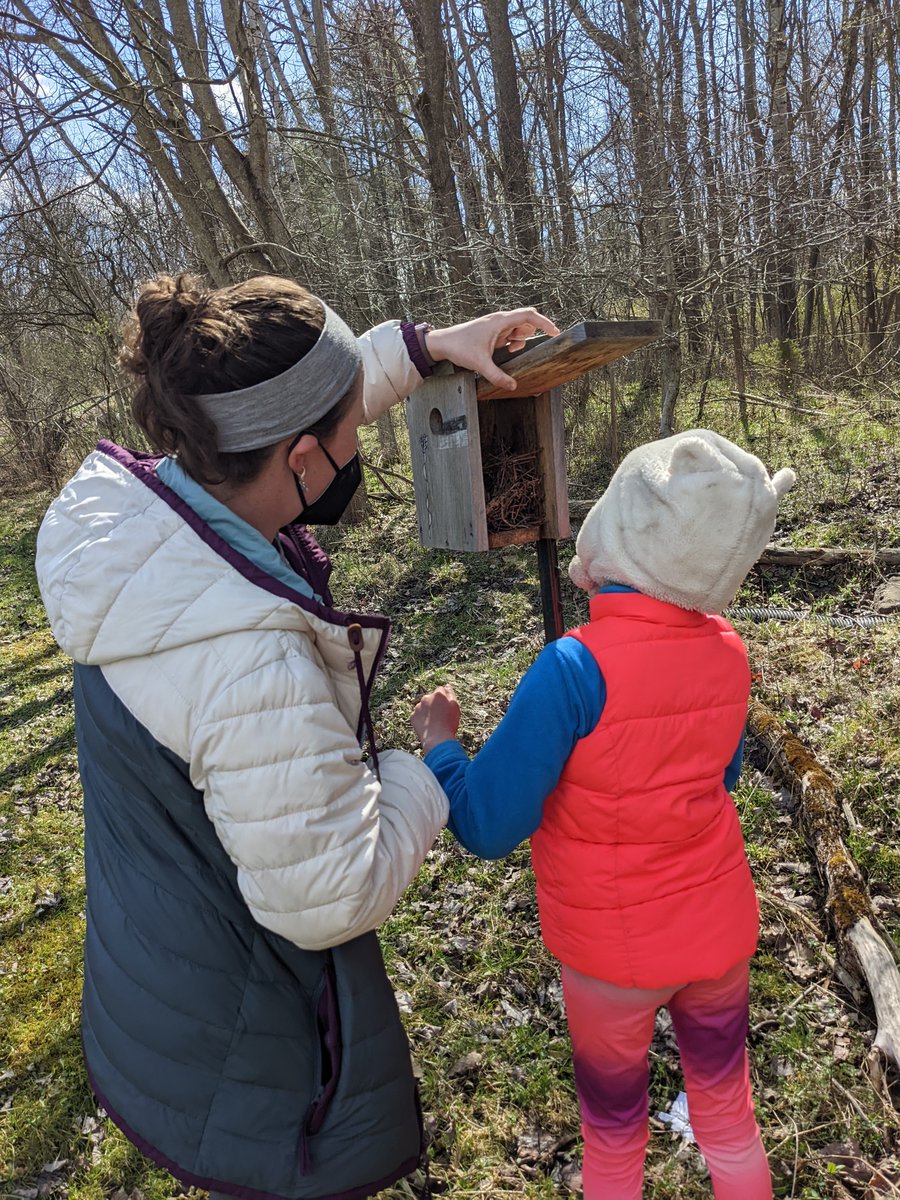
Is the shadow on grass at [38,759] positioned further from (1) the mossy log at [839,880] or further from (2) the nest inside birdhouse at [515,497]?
(1) the mossy log at [839,880]

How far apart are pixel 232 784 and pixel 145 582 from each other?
0.33 metres

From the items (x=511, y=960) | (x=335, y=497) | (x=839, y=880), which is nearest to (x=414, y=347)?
(x=335, y=497)

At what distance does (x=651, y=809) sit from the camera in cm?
155

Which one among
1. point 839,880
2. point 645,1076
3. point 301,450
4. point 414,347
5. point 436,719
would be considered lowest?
point 839,880

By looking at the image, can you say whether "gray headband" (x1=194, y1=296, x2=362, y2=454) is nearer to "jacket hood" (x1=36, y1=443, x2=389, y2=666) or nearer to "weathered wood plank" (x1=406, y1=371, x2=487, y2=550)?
"jacket hood" (x1=36, y1=443, x2=389, y2=666)

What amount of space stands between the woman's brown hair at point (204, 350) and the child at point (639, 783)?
678 millimetres

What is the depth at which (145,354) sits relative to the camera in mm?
1288

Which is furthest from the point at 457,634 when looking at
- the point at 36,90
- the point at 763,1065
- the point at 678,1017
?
the point at 36,90

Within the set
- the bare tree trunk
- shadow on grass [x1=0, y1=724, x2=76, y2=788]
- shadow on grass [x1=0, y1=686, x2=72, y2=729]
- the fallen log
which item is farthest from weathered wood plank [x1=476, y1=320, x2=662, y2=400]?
the bare tree trunk

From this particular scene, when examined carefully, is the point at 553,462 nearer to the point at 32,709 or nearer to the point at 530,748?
the point at 530,748

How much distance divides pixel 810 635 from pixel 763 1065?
9.62 ft

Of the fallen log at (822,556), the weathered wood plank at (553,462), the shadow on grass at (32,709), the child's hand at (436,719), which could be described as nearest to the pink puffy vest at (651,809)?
the child's hand at (436,719)

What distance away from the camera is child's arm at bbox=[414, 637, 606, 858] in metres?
1.50

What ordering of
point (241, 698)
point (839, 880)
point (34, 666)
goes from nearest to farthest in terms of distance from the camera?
point (241, 698) → point (839, 880) → point (34, 666)
